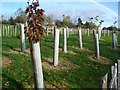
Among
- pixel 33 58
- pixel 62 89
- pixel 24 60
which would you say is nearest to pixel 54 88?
pixel 62 89

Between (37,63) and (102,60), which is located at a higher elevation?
(37,63)

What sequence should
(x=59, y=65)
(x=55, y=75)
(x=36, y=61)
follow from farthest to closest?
1. (x=59, y=65)
2. (x=55, y=75)
3. (x=36, y=61)

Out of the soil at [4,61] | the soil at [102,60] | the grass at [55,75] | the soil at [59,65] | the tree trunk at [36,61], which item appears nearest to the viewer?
the tree trunk at [36,61]

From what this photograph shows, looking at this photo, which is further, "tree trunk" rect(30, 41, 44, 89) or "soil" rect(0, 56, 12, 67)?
"soil" rect(0, 56, 12, 67)

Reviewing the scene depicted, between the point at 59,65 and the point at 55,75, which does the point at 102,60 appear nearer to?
the point at 59,65

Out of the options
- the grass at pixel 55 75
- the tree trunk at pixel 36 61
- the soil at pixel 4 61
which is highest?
the tree trunk at pixel 36 61

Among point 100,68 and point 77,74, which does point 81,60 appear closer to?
point 100,68

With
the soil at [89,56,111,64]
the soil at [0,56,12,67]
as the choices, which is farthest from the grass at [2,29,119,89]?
the soil at [89,56,111,64]

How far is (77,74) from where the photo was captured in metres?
11.0

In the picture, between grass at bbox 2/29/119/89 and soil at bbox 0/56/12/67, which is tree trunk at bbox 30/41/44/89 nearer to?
grass at bbox 2/29/119/89

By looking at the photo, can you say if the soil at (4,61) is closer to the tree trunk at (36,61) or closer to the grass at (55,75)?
the grass at (55,75)

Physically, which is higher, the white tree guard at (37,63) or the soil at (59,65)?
the white tree guard at (37,63)

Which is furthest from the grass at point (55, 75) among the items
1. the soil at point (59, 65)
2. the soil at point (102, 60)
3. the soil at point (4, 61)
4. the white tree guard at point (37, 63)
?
the white tree guard at point (37, 63)

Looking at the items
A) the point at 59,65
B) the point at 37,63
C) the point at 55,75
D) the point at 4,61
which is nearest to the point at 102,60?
the point at 59,65
